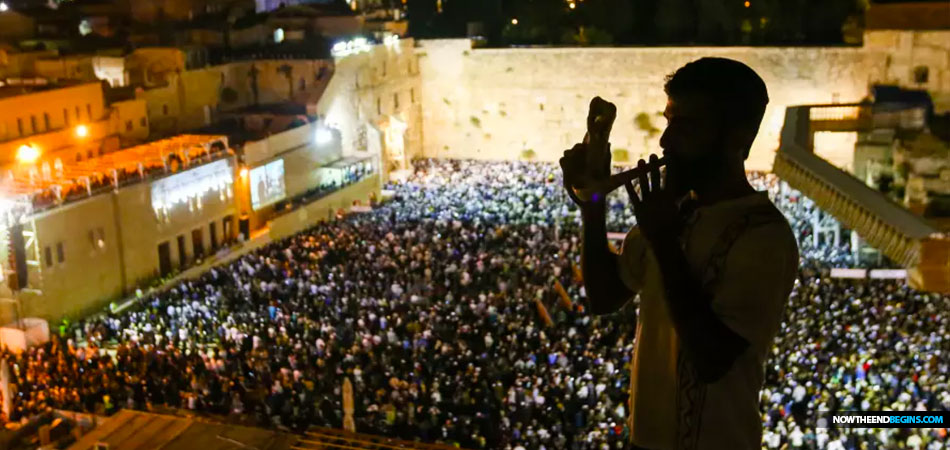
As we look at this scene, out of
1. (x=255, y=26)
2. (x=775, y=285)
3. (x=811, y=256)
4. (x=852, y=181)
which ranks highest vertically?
(x=255, y=26)

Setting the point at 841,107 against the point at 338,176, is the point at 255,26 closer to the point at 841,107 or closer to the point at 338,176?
the point at 338,176

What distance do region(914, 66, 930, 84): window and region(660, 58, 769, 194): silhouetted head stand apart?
3410 cm

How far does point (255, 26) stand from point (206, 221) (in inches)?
583

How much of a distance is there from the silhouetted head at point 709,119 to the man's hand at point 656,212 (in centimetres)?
12

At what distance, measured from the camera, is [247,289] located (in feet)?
64.0

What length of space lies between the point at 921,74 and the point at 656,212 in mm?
34579

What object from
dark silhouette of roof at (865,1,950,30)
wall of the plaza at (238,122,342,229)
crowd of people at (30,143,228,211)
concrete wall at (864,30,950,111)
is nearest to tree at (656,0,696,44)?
dark silhouette of roof at (865,1,950,30)

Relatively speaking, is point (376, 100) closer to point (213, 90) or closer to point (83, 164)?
point (213, 90)

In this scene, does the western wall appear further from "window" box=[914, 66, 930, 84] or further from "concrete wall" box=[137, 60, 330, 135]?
"concrete wall" box=[137, 60, 330, 135]

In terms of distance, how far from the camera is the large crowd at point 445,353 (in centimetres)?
1238

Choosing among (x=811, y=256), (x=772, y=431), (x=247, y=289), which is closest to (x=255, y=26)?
(x=247, y=289)

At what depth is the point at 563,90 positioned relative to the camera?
125 feet

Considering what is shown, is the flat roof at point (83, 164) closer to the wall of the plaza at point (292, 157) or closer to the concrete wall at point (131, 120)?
the concrete wall at point (131, 120)

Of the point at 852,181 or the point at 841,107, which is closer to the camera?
the point at 852,181
